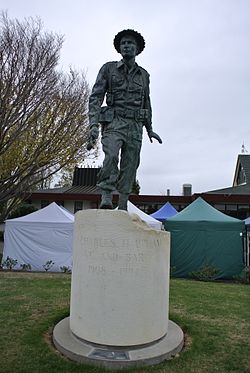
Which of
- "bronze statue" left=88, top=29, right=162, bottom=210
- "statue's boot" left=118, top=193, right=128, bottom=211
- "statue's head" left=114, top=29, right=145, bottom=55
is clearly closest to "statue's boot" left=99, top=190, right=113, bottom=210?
"bronze statue" left=88, top=29, right=162, bottom=210

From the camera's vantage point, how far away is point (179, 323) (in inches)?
220

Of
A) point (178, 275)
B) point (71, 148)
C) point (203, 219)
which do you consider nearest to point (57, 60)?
point (71, 148)

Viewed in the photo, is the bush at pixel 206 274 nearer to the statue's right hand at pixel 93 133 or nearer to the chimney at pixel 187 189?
the statue's right hand at pixel 93 133

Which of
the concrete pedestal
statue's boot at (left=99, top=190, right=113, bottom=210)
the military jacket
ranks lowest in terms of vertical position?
the concrete pedestal

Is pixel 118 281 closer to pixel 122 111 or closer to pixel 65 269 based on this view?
pixel 122 111

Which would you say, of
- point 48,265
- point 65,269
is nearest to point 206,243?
point 65,269

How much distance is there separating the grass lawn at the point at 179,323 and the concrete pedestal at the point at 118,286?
0.90 ft

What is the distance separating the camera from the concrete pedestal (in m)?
4.23

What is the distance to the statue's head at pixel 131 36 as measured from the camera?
16.2ft

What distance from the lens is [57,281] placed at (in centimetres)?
947

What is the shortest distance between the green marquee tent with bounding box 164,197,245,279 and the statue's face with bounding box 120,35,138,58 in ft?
31.7

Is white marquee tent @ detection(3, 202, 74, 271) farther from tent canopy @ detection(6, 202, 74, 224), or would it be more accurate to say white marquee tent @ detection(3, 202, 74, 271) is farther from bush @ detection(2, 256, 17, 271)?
bush @ detection(2, 256, 17, 271)

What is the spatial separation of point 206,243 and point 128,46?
10148 millimetres

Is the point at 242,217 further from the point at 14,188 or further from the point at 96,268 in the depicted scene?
the point at 96,268
